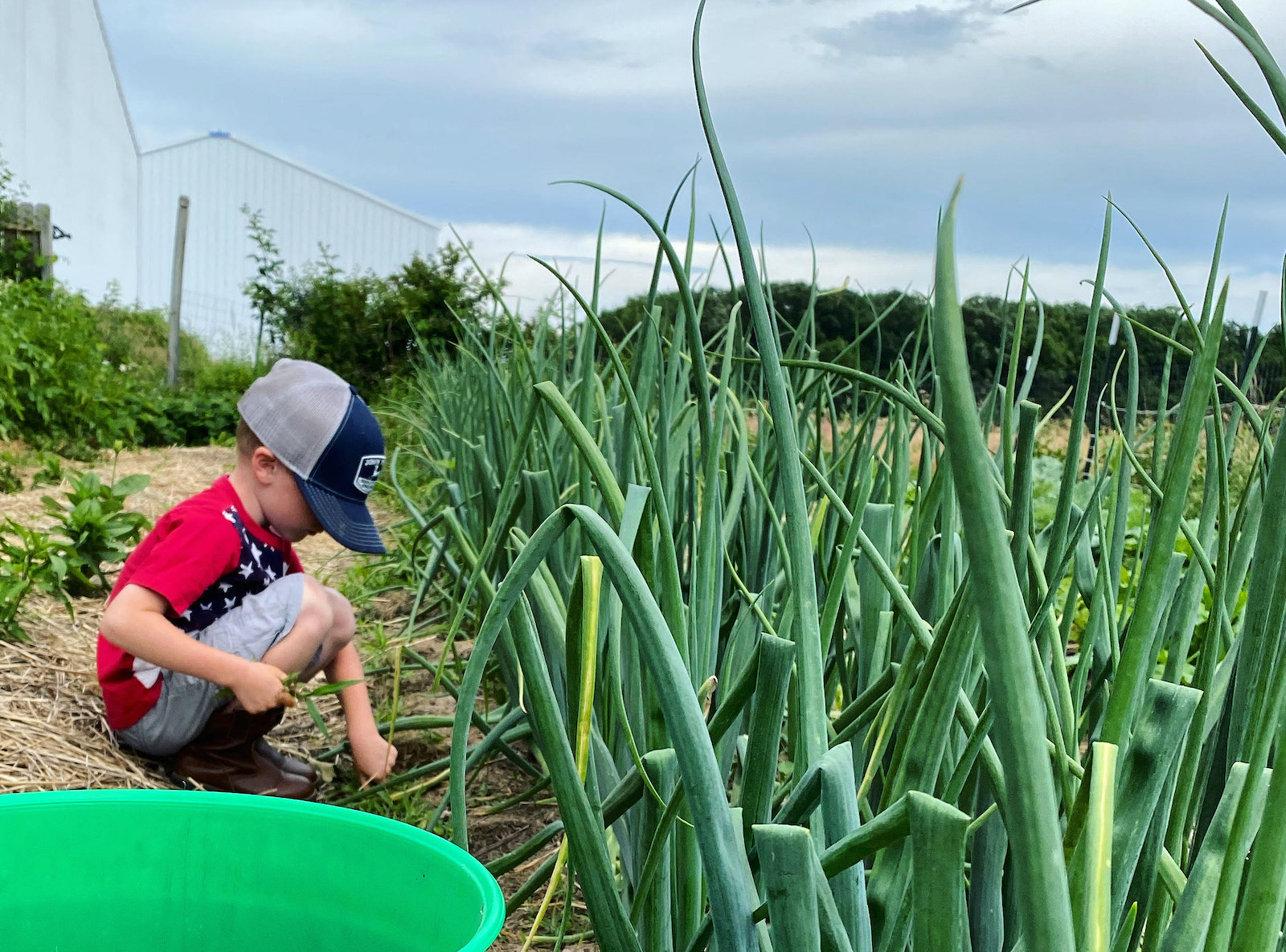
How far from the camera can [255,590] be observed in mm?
1602

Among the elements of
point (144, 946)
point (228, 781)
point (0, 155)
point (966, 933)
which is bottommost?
point (228, 781)

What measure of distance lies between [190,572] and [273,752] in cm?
34

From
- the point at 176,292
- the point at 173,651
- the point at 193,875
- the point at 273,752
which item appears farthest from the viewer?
the point at 176,292

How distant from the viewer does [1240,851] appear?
0.37 m

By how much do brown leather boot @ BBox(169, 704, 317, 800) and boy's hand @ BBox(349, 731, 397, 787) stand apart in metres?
0.12

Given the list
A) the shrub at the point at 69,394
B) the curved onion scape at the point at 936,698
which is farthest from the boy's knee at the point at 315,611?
the shrub at the point at 69,394

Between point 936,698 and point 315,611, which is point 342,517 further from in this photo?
point 936,698

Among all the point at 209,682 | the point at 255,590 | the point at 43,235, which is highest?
the point at 43,235

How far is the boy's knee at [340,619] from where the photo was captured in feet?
5.49

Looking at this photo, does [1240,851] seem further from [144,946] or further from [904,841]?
[144,946]

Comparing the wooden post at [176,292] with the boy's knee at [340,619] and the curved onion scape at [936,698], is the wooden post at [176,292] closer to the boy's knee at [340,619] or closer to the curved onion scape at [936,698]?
the boy's knee at [340,619]

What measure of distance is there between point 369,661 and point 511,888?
0.90 metres

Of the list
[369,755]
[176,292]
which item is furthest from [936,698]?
[176,292]

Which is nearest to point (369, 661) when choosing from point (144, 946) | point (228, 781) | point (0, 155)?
point (228, 781)
